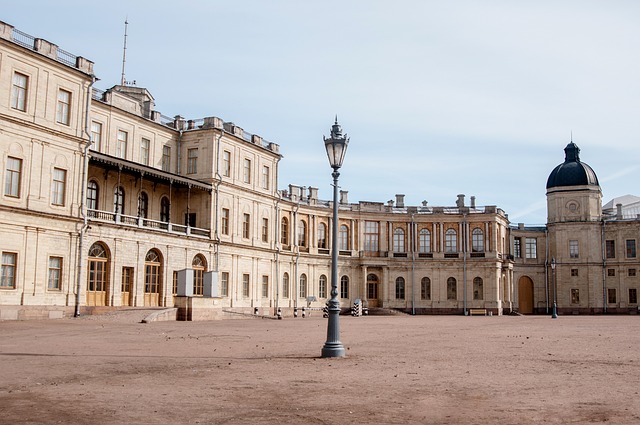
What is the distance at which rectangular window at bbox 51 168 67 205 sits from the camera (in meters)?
33.6

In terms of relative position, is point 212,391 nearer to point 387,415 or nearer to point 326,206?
point 387,415

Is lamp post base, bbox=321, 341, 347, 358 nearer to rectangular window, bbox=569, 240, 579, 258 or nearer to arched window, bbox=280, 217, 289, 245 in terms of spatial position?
arched window, bbox=280, 217, 289, 245

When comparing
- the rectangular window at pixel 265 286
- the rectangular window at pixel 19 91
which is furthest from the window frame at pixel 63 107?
the rectangular window at pixel 265 286

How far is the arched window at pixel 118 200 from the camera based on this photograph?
4086 cm

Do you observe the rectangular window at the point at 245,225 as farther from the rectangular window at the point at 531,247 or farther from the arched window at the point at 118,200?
the rectangular window at the point at 531,247

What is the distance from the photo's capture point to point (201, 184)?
149 ft

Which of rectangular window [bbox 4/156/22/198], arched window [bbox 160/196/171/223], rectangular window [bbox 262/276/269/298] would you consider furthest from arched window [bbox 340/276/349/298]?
rectangular window [bbox 4/156/22/198]

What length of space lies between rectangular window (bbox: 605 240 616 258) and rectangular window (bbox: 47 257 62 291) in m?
57.9

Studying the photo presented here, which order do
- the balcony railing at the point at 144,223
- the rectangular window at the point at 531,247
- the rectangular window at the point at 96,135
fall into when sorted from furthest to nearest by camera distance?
the rectangular window at the point at 531,247 → the rectangular window at the point at 96,135 → the balcony railing at the point at 144,223

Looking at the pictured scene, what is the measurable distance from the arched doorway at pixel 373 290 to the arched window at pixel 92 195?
32.3 metres

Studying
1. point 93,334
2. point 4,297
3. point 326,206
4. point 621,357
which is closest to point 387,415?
point 621,357

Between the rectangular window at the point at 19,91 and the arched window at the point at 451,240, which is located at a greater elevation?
the rectangular window at the point at 19,91

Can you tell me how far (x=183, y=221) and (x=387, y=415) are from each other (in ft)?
132

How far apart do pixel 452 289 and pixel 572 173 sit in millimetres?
19191
